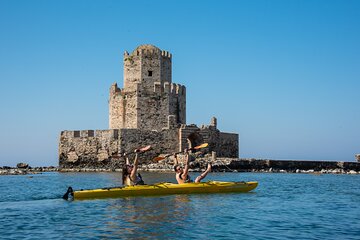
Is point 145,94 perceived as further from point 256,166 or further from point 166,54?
point 256,166

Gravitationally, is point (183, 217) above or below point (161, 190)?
below

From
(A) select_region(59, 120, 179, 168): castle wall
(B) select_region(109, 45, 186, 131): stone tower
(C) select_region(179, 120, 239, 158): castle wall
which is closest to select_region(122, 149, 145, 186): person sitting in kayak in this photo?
(A) select_region(59, 120, 179, 168): castle wall

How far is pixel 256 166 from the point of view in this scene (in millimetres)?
36094

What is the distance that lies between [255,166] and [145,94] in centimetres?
996

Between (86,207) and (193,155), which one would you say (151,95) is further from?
(86,207)

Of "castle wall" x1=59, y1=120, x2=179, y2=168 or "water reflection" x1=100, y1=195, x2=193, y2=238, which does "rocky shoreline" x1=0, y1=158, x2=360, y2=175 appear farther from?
"water reflection" x1=100, y1=195, x2=193, y2=238

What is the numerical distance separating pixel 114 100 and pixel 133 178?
21470 mm

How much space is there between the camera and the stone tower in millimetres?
36156

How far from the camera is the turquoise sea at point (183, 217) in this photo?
33.0 feet

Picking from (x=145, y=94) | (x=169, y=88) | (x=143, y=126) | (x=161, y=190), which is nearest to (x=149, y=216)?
(x=161, y=190)

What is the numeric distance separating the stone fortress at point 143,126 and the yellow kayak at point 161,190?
17.2 meters

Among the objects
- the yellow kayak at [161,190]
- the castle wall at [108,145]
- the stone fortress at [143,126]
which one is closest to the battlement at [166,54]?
the stone fortress at [143,126]

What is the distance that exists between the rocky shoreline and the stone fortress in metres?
1.10

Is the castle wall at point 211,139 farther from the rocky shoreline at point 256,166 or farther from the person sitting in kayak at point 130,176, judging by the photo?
the person sitting in kayak at point 130,176
